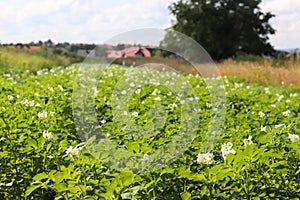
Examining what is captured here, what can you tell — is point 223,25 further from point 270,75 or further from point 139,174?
point 139,174

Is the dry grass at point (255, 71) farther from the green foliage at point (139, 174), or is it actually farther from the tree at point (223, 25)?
the tree at point (223, 25)

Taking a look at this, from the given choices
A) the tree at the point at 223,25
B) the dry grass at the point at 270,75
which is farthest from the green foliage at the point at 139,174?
the tree at the point at 223,25

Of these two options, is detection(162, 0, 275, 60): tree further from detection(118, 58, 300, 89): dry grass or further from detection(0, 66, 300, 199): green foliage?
detection(0, 66, 300, 199): green foliage

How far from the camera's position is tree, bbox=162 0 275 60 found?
2828 centimetres

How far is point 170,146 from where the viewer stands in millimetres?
2678

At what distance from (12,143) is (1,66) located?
35.7 feet

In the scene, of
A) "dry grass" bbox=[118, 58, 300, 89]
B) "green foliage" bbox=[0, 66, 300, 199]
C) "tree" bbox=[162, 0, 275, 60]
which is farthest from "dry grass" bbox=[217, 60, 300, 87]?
"tree" bbox=[162, 0, 275, 60]

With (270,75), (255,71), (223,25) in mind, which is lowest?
(270,75)

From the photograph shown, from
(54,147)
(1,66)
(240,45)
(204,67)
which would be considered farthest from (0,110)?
(240,45)

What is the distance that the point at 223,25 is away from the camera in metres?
29.0

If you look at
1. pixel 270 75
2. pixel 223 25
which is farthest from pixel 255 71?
pixel 223 25

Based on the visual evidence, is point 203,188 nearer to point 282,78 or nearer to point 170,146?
point 170,146

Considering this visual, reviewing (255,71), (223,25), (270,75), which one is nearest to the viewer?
(270,75)

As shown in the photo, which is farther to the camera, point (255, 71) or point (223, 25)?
point (223, 25)
